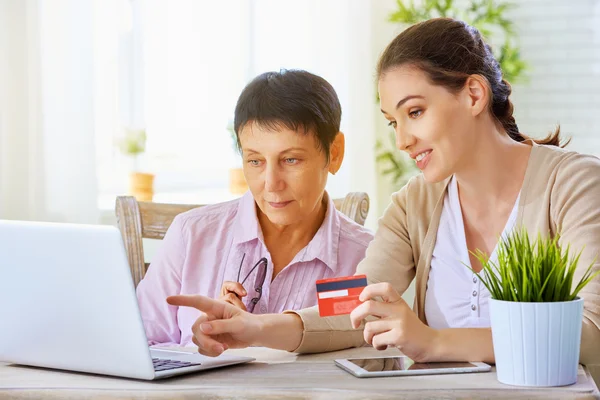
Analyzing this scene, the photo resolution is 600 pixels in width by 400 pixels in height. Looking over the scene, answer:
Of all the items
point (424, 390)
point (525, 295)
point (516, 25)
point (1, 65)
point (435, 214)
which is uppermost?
point (516, 25)

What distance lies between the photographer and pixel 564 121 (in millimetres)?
4551

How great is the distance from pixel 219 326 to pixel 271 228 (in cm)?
62

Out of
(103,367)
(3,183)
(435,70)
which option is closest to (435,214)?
(435,70)

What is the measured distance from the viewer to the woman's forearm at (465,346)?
1241 millimetres

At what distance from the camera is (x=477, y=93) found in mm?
1586

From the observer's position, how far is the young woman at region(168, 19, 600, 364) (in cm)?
141

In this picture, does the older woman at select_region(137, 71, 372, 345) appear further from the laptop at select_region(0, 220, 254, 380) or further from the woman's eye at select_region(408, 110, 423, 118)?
the laptop at select_region(0, 220, 254, 380)

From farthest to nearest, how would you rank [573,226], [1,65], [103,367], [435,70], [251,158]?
[1,65], [251,158], [435,70], [573,226], [103,367]

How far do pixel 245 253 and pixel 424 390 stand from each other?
0.91 m

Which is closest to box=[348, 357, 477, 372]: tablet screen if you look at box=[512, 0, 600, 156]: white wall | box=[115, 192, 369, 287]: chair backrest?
box=[115, 192, 369, 287]: chair backrest

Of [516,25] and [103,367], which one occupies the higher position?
[516,25]

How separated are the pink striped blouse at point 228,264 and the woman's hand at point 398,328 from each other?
59 cm

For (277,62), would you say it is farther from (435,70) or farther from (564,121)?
(435,70)

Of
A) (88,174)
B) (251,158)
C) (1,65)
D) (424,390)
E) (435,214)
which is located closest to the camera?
(424,390)
